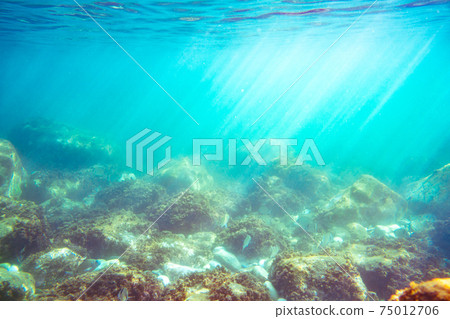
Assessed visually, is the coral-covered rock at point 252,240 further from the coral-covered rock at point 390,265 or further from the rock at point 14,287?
the rock at point 14,287

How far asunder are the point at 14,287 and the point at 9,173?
911cm

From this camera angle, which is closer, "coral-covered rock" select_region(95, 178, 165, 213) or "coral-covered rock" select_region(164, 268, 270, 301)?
"coral-covered rock" select_region(164, 268, 270, 301)

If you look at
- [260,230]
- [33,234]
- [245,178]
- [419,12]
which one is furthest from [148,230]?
[419,12]

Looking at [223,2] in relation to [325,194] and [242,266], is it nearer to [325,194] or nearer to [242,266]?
[325,194]

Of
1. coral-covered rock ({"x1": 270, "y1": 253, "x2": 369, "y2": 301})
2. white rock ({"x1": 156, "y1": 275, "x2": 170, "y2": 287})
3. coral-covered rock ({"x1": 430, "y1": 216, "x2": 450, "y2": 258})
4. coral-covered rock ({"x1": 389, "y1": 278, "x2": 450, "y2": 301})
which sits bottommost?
coral-covered rock ({"x1": 430, "y1": 216, "x2": 450, "y2": 258})

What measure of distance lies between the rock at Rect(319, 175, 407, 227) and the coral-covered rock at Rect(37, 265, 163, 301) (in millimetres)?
7550

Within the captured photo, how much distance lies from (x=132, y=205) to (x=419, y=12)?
22709 millimetres

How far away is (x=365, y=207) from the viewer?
9148mm

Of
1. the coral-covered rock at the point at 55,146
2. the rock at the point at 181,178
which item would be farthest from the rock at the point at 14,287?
the coral-covered rock at the point at 55,146

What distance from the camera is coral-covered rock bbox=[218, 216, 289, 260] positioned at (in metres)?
6.57

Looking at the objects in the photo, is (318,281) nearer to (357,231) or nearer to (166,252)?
(166,252)

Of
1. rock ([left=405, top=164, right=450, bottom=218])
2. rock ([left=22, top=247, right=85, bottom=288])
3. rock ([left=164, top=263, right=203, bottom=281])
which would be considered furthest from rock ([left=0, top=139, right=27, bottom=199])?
rock ([left=405, top=164, right=450, bottom=218])

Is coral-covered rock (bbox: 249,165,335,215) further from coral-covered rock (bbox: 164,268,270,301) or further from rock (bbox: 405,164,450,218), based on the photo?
coral-covered rock (bbox: 164,268,270,301)

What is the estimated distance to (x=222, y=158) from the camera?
18.4m
